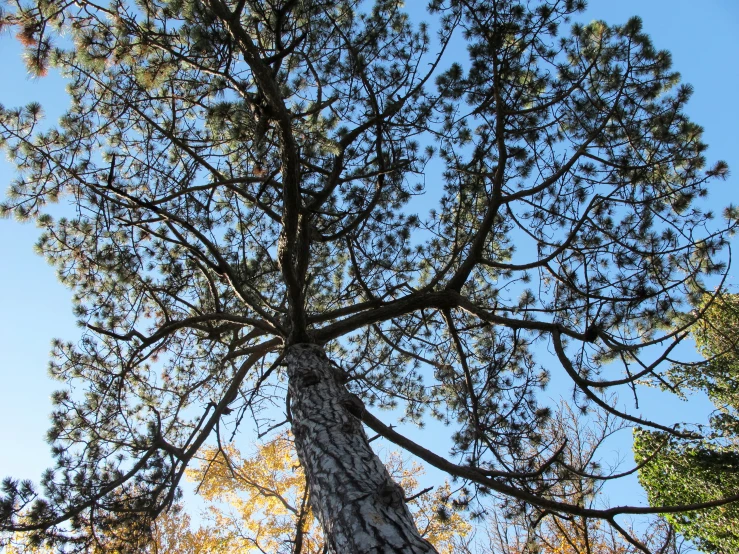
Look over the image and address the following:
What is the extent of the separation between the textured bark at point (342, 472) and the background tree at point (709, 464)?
6.78 m

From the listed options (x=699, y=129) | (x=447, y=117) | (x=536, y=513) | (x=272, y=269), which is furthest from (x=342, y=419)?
(x=699, y=129)

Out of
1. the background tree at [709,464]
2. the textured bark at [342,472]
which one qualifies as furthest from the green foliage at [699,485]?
the textured bark at [342,472]

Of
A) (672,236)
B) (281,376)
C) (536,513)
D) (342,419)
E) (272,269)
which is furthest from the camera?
(281,376)

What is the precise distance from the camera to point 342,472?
2.41m

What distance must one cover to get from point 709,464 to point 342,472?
28.6 feet

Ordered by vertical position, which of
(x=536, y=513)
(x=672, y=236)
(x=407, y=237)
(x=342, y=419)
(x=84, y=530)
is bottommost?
(x=536, y=513)

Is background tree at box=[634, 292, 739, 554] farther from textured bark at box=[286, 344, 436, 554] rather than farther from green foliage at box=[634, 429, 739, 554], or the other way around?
textured bark at box=[286, 344, 436, 554]

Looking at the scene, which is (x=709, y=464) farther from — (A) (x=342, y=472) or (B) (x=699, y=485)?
(A) (x=342, y=472)

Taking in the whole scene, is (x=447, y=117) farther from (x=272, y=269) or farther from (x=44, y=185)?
(x=44, y=185)

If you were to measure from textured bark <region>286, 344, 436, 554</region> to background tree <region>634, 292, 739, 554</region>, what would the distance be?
6.78 metres

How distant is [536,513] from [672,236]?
275 centimetres

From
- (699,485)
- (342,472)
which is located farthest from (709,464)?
(342,472)

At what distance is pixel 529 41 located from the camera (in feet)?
14.7

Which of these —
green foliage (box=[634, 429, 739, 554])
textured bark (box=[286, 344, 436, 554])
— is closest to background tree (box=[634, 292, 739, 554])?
green foliage (box=[634, 429, 739, 554])
